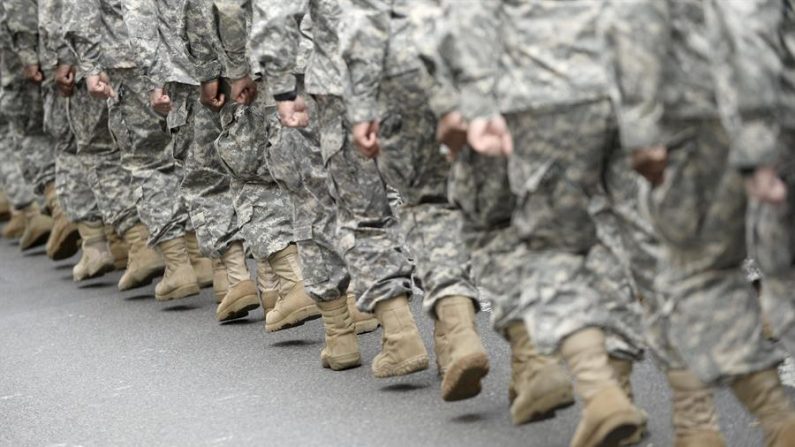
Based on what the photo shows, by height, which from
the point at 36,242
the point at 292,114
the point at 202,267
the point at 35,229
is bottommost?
the point at 36,242

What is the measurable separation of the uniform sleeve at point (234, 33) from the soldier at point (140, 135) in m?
1.80

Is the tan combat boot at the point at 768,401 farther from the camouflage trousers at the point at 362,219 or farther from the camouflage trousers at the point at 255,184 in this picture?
the camouflage trousers at the point at 255,184

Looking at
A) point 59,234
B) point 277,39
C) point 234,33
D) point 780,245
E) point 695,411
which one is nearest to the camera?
point 780,245

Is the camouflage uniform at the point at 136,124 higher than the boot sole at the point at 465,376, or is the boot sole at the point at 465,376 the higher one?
the camouflage uniform at the point at 136,124

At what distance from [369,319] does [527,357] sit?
8.34 feet

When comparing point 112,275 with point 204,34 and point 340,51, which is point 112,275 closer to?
point 204,34

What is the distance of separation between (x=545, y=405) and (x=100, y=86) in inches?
202

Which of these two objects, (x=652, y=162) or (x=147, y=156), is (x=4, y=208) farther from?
(x=652, y=162)

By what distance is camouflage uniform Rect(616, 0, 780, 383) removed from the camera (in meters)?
5.05

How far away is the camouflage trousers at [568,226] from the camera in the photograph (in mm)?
5500

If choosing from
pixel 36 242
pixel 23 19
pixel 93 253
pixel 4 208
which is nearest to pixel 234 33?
pixel 93 253

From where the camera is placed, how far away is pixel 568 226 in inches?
222

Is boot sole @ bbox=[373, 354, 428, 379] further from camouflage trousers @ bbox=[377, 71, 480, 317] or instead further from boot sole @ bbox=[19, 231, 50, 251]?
boot sole @ bbox=[19, 231, 50, 251]

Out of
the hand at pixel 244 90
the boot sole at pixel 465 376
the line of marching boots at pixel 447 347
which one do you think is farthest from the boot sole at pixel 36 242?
the boot sole at pixel 465 376
